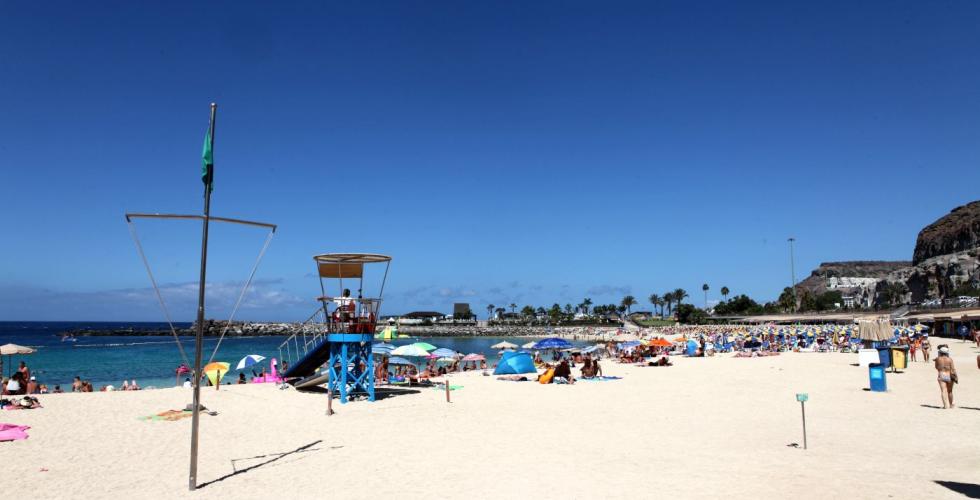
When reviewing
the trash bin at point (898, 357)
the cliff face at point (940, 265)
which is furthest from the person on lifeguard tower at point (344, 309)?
the cliff face at point (940, 265)

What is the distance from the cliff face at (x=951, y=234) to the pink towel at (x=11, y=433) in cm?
15976

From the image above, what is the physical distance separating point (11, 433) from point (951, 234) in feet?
592

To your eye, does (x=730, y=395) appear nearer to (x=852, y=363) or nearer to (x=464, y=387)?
(x=464, y=387)

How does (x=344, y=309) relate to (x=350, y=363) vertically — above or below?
above

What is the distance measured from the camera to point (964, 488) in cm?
746

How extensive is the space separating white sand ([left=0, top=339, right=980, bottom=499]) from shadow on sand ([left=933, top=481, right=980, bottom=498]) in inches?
6.2

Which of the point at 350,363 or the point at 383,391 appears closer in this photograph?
the point at 350,363

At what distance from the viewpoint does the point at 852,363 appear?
1113 inches

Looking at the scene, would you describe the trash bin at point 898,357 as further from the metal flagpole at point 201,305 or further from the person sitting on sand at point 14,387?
the person sitting on sand at point 14,387

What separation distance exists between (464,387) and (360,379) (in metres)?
4.99

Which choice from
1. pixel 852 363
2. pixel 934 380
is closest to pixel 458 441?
pixel 934 380

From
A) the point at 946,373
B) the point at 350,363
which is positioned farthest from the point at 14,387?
the point at 946,373

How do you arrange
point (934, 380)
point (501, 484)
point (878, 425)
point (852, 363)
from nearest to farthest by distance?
point (501, 484)
point (878, 425)
point (934, 380)
point (852, 363)

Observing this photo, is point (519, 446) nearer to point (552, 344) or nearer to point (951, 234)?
point (552, 344)
